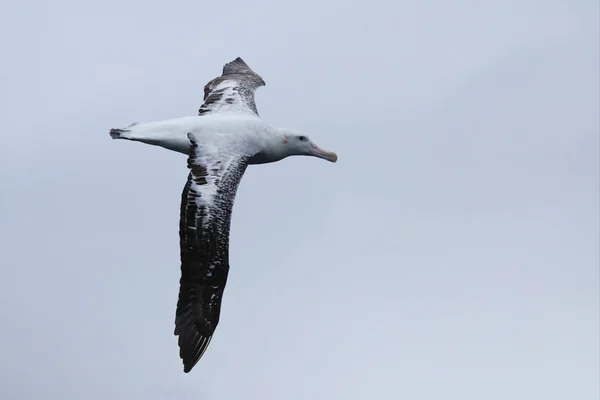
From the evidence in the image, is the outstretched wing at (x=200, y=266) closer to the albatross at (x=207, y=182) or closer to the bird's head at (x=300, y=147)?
the albatross at (x=207, y=182)

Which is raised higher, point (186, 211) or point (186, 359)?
point (186, 211)

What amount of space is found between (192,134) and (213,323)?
129 inches

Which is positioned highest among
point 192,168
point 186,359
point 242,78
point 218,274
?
point 242,78

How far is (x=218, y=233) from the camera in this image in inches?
810

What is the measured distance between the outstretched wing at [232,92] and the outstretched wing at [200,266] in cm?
399

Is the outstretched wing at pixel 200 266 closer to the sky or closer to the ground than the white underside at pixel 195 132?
closer to the ground

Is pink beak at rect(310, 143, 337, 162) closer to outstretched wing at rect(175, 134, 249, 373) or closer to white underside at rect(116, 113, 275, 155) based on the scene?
white underside at rect(116, 113, 275, 155)

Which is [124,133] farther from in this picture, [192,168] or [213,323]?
[213,323]

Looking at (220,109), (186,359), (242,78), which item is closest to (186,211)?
(186,359)

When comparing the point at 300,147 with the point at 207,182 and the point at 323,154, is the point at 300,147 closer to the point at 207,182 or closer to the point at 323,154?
the point at 323,154

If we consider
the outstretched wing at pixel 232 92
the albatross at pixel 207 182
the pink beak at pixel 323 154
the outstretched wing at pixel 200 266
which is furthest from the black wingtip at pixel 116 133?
the pink beak at pixel 323 154

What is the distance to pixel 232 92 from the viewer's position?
83.7 feet

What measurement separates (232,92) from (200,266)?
5.95 m

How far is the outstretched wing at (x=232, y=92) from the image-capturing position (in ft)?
81.0
